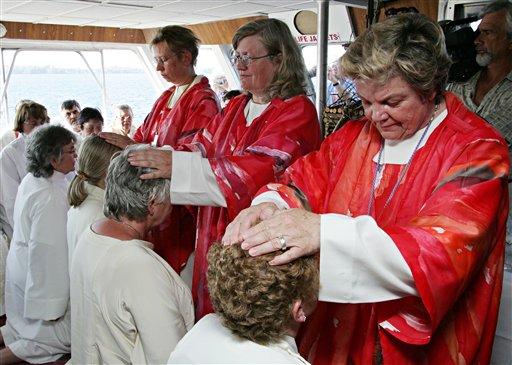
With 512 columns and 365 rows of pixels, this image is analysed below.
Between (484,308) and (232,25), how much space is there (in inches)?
273

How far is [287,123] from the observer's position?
2.01m

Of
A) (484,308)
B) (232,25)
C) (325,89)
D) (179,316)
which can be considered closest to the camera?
(484,308)

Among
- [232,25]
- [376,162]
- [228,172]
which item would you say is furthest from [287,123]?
[232,25]

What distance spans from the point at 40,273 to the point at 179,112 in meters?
1.28

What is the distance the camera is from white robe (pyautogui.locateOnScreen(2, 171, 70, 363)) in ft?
9.45

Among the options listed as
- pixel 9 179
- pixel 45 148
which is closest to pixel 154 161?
pixel 45 148

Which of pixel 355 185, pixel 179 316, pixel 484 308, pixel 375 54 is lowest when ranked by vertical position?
pixel 179 316

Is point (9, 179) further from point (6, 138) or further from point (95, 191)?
point (95, 191)

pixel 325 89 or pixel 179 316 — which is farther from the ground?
pixel 325 89

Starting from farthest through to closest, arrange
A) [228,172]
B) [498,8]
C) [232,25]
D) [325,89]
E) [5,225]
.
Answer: [232,25]
[5,225]
[325,89]
[498,8]
[228,172]

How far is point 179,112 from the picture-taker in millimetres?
2617

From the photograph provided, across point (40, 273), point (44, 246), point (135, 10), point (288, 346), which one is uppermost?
point (135, 10)

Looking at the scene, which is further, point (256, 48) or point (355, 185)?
point (256, 48)

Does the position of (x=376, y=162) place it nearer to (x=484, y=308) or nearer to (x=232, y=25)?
(x=484, y=308)
